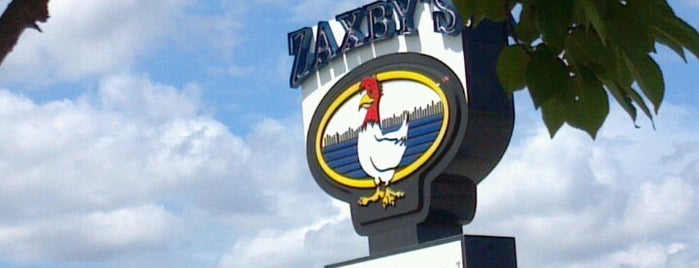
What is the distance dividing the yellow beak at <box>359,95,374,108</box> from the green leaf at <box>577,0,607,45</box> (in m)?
15.9

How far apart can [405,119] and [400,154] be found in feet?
1.60

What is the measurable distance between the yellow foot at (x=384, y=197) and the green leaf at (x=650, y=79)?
50.1 ft

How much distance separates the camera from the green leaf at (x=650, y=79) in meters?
2.25

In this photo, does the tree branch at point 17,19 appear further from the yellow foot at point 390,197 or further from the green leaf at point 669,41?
the yellow foot at point 390,197

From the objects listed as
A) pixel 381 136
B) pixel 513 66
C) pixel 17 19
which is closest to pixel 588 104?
pixel 513 66

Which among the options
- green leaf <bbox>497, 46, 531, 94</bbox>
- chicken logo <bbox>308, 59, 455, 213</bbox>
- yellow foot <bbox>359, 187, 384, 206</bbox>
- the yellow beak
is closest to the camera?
green leaf <bbox>497, 46, 531, 94</bbox>

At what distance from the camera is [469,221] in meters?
17.3

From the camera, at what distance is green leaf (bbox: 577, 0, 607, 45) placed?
6.99ft

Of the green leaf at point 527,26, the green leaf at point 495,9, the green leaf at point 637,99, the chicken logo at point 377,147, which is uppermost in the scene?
the chicken logo at point 377,147

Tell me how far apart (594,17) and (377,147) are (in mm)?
15979

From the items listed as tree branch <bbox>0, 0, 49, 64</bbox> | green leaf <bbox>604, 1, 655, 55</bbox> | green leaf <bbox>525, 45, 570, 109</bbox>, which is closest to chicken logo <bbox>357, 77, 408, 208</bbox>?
green leaf <bbox>525, 45, 570, 109</bbox>

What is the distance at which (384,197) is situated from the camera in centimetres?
1791

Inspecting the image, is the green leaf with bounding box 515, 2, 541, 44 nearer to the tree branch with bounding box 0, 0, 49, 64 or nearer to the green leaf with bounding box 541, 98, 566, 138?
the green leaf with bounding box 541, 98, 566, 138

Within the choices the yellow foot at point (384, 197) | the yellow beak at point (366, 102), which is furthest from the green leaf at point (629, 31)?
the yellow beak at point (366, 102)
